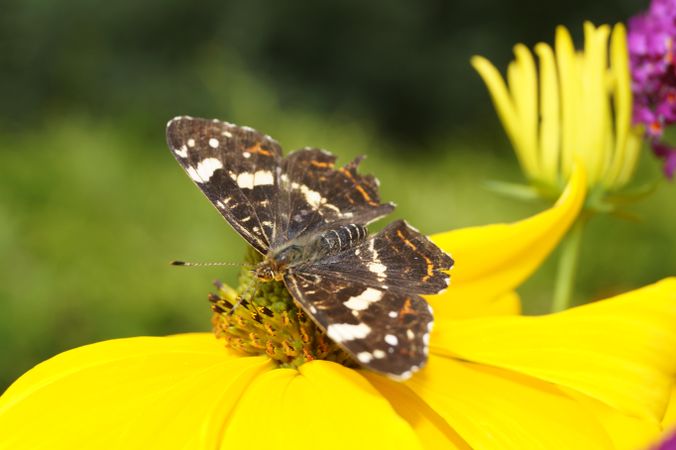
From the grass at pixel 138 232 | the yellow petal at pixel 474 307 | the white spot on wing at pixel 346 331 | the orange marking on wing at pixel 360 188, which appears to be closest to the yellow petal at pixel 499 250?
the yellow petal at pixel 474 307

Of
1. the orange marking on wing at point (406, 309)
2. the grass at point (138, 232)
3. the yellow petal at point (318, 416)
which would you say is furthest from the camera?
the grass at point (138, 232)

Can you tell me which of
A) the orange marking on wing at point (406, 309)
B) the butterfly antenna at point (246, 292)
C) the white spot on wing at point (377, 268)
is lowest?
the butterfly antenna at point (246, 292)

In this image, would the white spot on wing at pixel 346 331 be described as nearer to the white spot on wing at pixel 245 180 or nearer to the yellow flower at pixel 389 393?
the yellow flower at pixel 389 393

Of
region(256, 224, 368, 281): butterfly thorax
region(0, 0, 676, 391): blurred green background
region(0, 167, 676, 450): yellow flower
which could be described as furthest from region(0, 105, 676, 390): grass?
region(0, 167, 676, 450): yellow flower

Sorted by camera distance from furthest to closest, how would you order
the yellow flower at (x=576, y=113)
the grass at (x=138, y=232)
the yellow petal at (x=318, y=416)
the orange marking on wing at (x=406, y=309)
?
the grass at (x=138, y=232) < the yellow flower at (x=576, y=113) < the orange marking on wing at (x=406, y=309) < the yellow petal at (x=318, y=416)

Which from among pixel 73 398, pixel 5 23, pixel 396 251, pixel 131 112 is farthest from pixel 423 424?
pixel 5 23

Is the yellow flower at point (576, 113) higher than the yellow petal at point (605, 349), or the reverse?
the yellow flower at point (576, 113)

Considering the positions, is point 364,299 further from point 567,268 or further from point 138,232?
point 138,232
